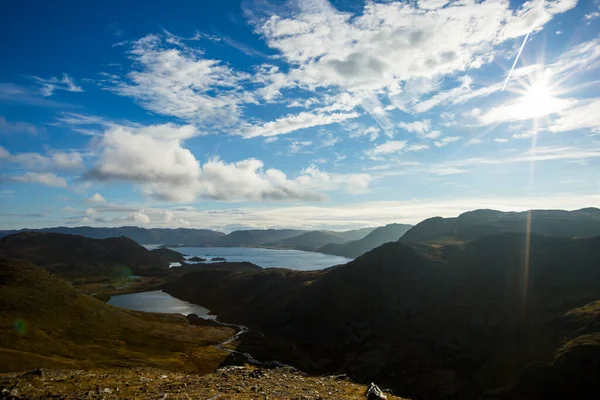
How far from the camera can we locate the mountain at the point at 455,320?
8925 cm

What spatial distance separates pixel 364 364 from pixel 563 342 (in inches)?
2160

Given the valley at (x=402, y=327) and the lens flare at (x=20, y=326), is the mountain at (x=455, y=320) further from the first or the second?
the lens flare at (x=20, y=326)

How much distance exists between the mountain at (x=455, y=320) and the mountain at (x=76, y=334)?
86.1 ft

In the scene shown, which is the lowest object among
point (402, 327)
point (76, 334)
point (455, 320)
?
point (402, 327)

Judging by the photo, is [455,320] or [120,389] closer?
[120,389]

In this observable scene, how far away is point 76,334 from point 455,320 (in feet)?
403

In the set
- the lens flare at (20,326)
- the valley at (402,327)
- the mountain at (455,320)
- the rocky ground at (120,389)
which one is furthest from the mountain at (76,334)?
the rocky ground at (120,389)

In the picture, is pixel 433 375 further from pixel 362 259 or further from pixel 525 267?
pixel 362 259

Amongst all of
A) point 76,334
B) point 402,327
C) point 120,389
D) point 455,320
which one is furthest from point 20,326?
point 455,320

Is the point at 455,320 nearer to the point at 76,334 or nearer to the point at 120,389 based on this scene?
the point at 120,389

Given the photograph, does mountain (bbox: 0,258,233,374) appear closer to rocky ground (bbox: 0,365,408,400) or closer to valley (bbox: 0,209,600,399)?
valley (bbox: 0,209,600,399)

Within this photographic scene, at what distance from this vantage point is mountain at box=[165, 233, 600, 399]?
8925 cm

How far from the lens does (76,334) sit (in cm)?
10869

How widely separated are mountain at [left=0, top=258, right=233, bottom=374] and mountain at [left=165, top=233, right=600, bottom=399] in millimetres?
26255
